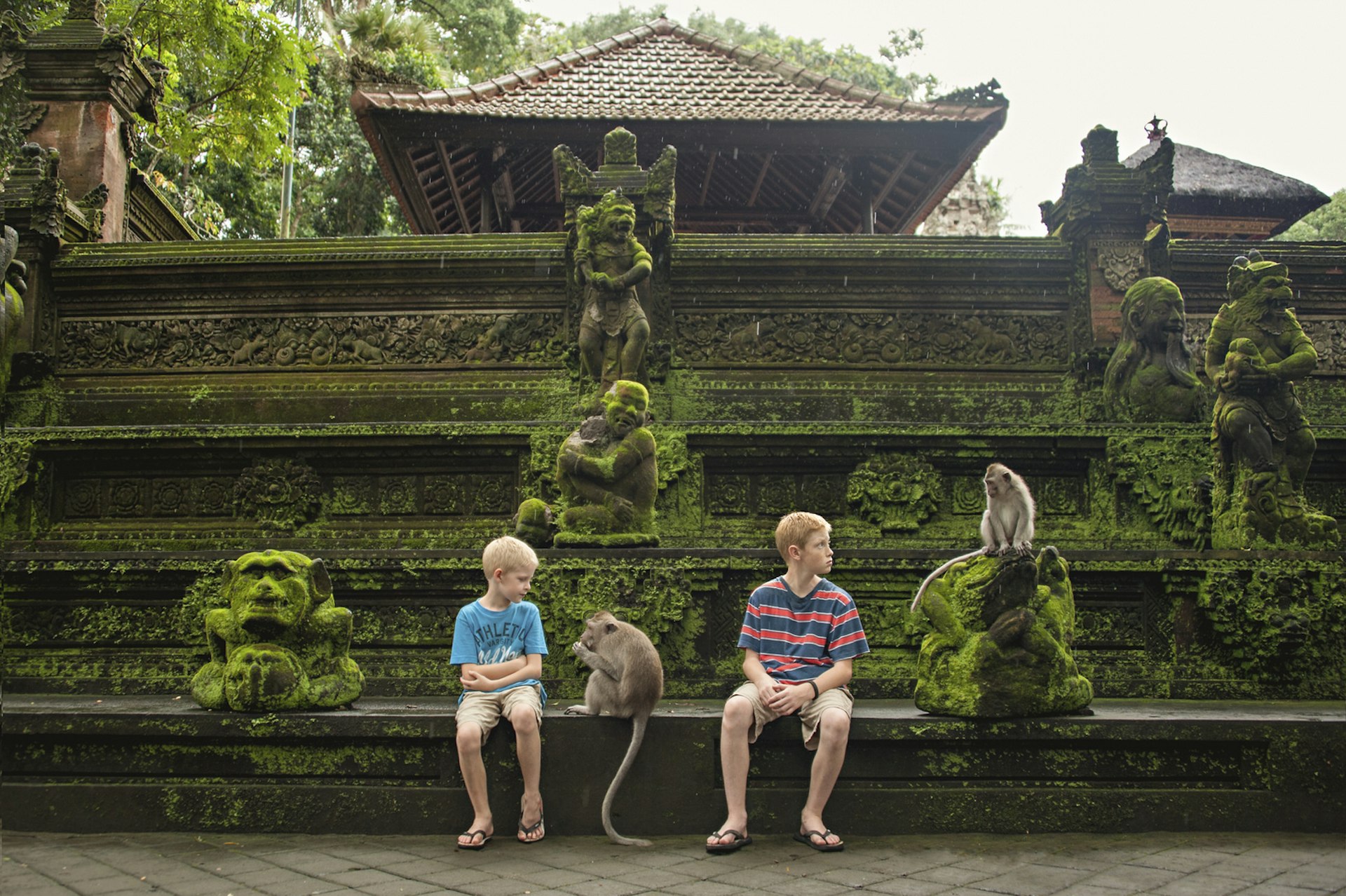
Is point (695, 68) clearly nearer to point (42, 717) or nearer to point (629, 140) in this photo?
point (629, 140)

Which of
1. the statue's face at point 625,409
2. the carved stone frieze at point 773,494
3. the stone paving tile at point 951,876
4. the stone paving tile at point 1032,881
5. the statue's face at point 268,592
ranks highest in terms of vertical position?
the statue's face at point 625,409

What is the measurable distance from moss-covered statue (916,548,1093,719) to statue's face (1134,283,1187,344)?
3.46 m

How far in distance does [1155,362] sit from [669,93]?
8.08 m

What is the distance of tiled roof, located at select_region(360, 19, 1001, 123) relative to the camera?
12.1 metres

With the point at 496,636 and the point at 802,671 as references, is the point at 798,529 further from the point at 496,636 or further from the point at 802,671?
the point at 496,636

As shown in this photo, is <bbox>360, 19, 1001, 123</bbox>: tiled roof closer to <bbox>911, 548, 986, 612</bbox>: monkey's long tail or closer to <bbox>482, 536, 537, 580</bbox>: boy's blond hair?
<bbox>911, 548, 986, 612</bbox>: monkey's long tail

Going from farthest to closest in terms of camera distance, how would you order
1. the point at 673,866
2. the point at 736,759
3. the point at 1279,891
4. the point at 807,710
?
the point at 807,710, the point at 736,759, the point at 673,866, the point at 1279,891

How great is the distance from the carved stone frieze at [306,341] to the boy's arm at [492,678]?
431 cm

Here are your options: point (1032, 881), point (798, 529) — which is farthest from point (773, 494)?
point (1032, 881)

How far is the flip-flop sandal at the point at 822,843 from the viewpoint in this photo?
3896 millimetres

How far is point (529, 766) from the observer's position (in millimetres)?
4016

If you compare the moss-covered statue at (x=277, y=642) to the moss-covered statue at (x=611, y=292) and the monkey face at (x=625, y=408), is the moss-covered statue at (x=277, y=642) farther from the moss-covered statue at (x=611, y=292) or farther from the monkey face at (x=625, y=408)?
the moss-covered statue at (x=611, y=292)

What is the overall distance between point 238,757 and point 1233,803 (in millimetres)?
4399

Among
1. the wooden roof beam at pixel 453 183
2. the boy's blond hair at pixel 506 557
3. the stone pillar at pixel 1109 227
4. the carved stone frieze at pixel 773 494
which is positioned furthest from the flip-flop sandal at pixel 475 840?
the wooden roof beam at pixel 453 183
